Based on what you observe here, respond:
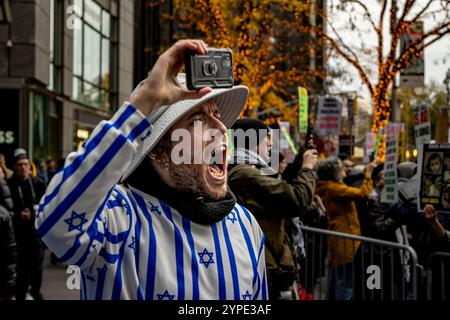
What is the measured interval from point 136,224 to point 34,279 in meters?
7.40

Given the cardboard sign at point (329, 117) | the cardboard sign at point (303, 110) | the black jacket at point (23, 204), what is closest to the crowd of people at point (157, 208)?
the black jacket at point (23, 204)

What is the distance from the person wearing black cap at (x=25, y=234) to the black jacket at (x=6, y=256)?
3.37 meters

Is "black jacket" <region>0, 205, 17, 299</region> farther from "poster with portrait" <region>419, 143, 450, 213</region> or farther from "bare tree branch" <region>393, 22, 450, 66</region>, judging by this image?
"bare tree branch" <region>393, 22, 450, 66</region>

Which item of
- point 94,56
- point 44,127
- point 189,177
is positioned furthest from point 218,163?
point 94,56

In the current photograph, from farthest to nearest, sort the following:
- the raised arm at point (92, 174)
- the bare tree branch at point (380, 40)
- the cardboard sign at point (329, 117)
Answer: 1. the cardboard sign at point (329, 117)
2. the bare tree branch at point (380, 40)
3. the raised arm at point (92, 174)

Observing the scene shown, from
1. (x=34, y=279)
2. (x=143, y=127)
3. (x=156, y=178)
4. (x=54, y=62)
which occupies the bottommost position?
(x=34, y=279)

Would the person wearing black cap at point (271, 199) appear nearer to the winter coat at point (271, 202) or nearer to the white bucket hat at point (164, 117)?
the winter coat at point (271, 202)

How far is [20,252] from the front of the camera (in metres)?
9.44

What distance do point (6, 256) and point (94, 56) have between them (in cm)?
2349

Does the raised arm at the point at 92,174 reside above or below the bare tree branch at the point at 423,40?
below

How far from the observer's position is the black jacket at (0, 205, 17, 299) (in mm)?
5773

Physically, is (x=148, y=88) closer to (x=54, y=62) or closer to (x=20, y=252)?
(x=20, y=252)

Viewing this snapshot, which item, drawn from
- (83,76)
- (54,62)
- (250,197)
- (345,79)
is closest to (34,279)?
(250,197)

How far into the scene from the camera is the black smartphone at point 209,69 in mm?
2180
